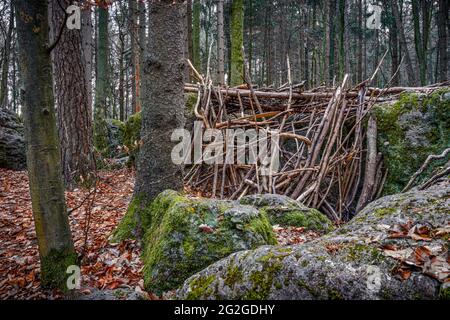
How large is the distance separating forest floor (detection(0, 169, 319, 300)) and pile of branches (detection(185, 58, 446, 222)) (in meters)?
1.61

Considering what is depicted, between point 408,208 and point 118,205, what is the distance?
3991 mm

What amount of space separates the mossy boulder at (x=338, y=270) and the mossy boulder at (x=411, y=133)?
11.4ft

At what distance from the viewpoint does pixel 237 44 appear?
10914 millimetres

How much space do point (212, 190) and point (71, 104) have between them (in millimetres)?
2974

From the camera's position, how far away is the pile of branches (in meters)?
5.30

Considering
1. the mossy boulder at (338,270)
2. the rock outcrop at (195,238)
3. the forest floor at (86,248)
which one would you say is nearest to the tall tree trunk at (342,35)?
the forest floor at (86,248)

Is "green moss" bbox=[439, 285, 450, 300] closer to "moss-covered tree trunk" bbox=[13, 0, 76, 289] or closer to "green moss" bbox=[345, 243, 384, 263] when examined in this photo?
"green moss" bbox=[345, 243, 384, 263]

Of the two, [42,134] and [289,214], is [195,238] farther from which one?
[289,214]

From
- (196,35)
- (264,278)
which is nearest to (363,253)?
(264,278)

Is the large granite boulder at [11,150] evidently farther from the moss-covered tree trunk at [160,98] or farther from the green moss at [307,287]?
the green moss at [307,287]

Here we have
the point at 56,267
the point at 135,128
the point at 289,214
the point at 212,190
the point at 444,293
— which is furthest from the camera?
the point at 135,128

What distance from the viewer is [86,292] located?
8.16 ft
